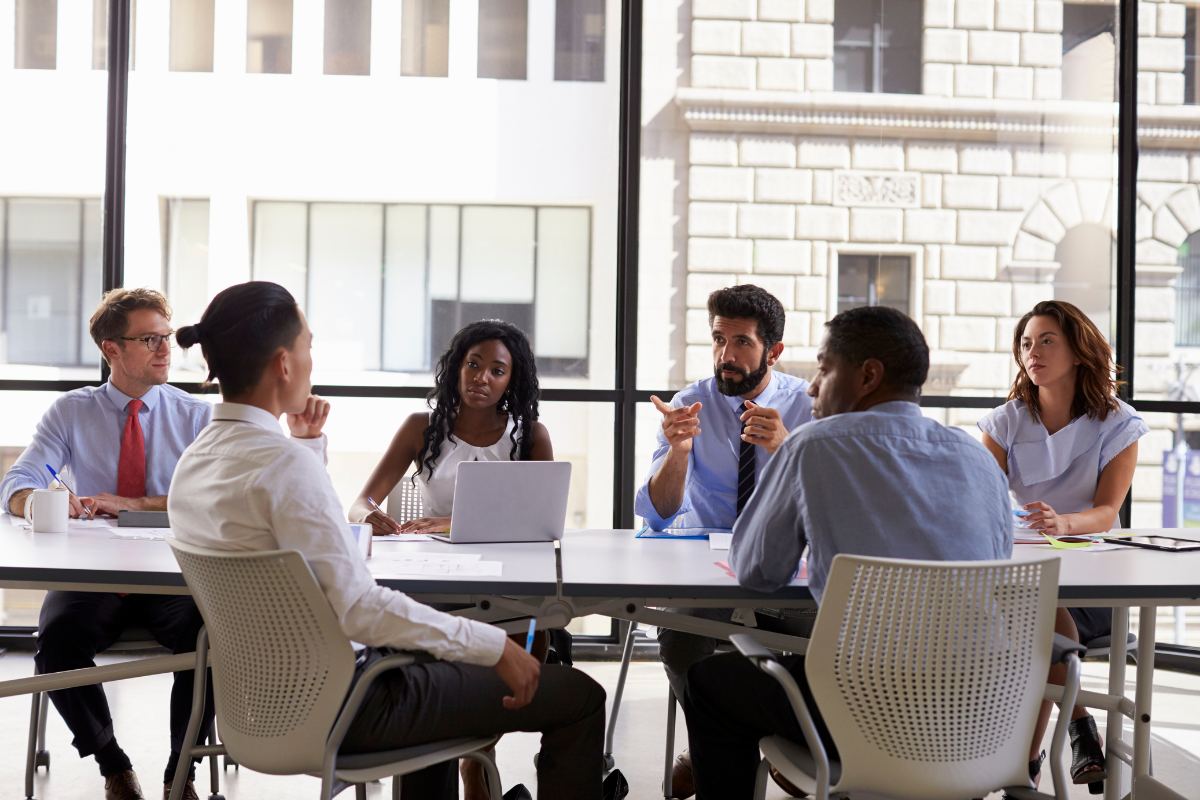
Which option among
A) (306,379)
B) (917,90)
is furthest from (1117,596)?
(917,90)

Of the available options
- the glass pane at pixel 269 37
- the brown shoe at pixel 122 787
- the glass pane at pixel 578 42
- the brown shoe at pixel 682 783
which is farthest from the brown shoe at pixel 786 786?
the glass pane at pixel 269 37

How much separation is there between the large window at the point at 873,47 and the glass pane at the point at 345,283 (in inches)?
82.6

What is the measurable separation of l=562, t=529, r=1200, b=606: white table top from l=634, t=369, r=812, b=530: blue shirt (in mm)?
485

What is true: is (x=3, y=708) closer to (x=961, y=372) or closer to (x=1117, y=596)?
(x=1117, y=596)

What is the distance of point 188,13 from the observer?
4.71 metres

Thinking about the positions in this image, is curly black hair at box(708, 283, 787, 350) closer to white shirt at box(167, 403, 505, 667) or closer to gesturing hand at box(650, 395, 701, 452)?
gesturing hand at box(650, 395, 701, 452)

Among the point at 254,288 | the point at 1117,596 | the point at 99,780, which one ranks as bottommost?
the point at 99,780

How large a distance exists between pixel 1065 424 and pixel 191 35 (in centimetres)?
377

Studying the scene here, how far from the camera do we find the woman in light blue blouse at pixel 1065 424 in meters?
3.31

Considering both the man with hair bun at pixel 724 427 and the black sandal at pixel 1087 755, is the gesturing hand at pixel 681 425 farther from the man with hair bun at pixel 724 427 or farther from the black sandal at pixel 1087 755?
the black sandal at pixel 1087 755

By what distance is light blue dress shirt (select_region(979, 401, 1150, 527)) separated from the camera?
3.32 m

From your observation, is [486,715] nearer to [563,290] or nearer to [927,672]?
[927,672]

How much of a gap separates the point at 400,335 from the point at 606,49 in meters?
1.50

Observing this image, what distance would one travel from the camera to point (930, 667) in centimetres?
186
